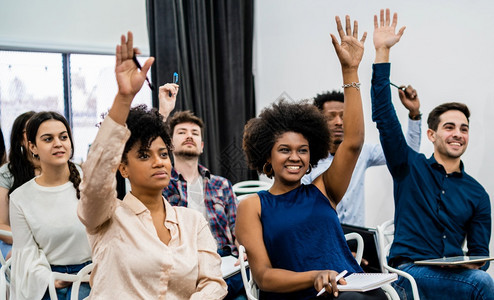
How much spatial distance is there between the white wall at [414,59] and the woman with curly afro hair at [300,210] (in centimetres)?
159

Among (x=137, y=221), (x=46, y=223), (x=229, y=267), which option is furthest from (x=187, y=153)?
(x=137, y=221)

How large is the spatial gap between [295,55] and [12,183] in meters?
2.52

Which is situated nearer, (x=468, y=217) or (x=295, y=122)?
(x=295, y=122)

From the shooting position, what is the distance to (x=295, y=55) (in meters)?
4.27

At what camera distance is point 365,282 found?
1408 millimetres

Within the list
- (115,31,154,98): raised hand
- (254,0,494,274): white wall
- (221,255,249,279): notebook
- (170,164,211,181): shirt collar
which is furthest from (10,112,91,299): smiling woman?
(254,0,494,274): white wall

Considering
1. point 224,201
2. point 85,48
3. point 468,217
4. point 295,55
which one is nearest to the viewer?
point 468,217

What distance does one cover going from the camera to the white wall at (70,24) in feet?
12.3

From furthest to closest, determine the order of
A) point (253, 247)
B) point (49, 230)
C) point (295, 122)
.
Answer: point (49, 230) < point (295, 122) < point (253, 247)

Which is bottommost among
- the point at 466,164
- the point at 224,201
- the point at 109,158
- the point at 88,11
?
the point at 224,201

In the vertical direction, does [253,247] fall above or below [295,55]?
below

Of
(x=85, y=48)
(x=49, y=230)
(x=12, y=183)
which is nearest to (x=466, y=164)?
(x=49, y=230)

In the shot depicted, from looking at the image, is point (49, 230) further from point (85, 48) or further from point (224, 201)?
point (85, 48)

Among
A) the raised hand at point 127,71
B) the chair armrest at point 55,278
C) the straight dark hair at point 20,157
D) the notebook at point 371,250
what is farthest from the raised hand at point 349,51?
the straight dark hair at point 20,157
